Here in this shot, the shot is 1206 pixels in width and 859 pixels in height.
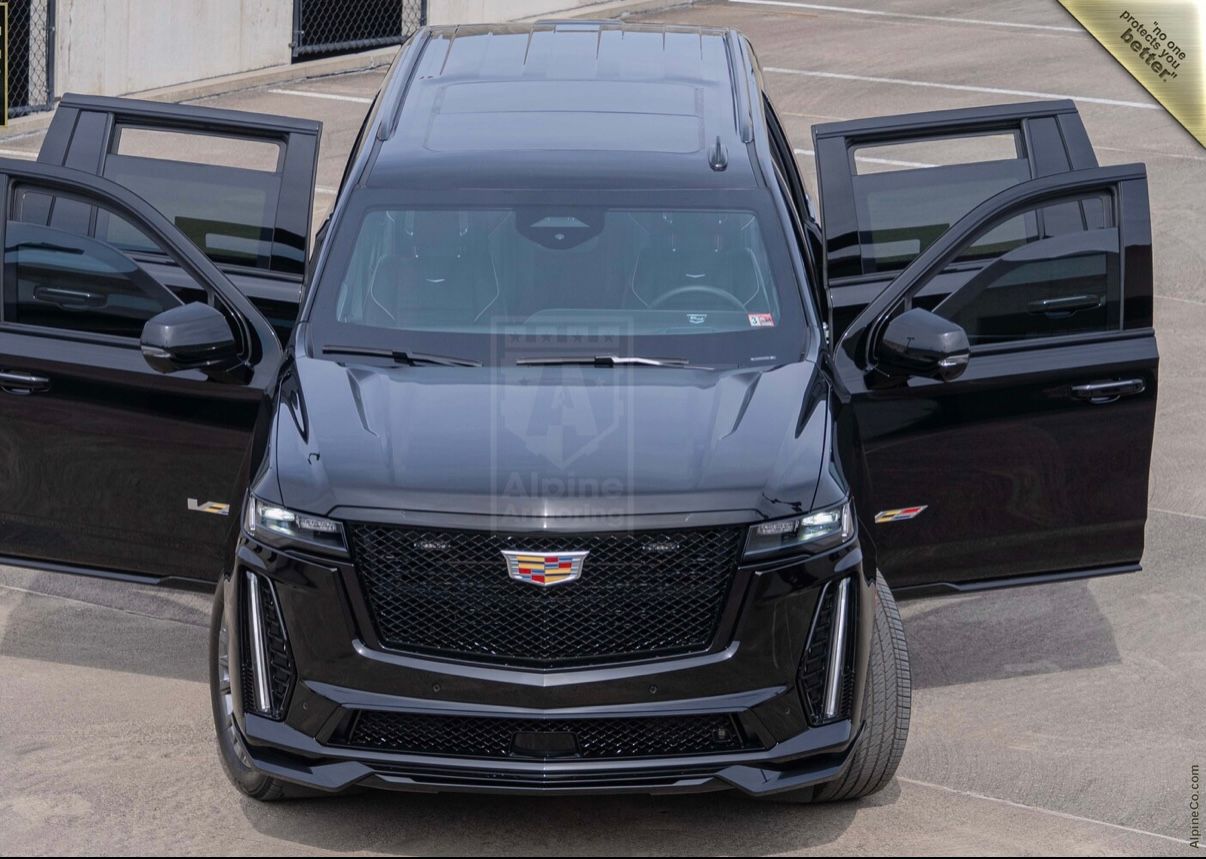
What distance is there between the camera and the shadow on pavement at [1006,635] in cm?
682

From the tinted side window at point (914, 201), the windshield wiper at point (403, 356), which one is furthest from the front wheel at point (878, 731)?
the tinted side window at point (914, 201)

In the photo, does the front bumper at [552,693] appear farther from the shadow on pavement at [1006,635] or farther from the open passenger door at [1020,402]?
the shadow on pavement at [1006,635]

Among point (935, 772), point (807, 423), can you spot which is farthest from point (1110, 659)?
point (807, 423)

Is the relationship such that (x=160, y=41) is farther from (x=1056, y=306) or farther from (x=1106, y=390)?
(x=1106, y=390)

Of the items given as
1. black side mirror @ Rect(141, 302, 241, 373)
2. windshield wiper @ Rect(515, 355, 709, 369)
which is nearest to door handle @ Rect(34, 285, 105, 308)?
black side mirror @ Rect(141, 302, 241, 373)

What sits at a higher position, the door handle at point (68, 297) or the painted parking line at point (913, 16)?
the painted parking line at point (913, 16)

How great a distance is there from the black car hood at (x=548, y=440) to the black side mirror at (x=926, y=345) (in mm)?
379

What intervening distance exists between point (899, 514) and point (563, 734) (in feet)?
5.68

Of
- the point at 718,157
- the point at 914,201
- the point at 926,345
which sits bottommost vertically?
the point at 926,345

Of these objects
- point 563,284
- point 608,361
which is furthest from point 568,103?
point 608,361

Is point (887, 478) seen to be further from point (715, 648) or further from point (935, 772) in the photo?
point (715, 648)

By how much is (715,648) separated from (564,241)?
177 centimetres

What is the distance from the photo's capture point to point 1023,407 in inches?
242

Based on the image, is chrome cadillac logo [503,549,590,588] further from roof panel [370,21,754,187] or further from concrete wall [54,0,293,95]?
concrete wall [54,0,293,95]
